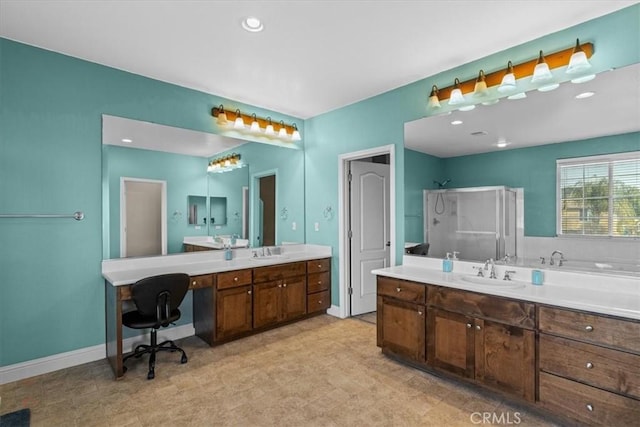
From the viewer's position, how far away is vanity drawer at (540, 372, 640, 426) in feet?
5.60

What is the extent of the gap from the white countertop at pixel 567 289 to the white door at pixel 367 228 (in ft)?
4.55

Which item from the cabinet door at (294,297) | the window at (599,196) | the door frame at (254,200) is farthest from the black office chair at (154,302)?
the window at (599,196)

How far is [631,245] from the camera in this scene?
2084 mm

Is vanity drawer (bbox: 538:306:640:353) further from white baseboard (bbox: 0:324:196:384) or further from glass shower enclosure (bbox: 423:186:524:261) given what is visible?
white baseboard (bbox: 0:324:196:384)

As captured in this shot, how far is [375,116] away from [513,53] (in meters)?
1.46

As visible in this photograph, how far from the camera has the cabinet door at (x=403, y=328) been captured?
104 inches

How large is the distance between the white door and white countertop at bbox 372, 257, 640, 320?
4.55ft

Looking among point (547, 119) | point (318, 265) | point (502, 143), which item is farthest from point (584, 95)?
point (318, 265)

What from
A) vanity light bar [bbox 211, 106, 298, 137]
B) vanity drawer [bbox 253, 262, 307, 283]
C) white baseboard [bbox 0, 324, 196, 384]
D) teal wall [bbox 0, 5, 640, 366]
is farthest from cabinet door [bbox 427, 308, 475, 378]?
vanity light bar [bbox 211, 106, 298, 137]

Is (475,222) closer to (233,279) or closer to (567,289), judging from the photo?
(567,289)

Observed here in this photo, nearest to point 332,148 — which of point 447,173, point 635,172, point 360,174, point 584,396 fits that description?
point 360,174

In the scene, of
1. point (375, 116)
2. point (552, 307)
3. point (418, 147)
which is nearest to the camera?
point (552, 307)

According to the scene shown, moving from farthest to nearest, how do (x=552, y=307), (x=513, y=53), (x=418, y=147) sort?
(x=418, y=147) → (x=513, y=53) → (x=552, y=307)

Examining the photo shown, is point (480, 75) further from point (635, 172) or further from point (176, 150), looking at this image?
point (176, 150)
